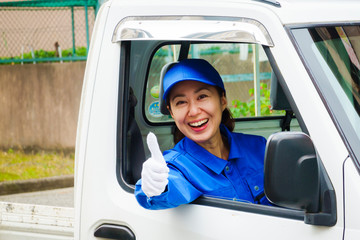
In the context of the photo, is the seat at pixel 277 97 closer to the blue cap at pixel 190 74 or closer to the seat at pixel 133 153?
the blue cap at pixel 190 74

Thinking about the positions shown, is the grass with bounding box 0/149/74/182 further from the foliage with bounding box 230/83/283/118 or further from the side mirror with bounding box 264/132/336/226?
the side mirror with bounding box 264/132/336/226

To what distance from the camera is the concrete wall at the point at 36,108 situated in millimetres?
9898

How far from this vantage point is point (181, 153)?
2.27 meters

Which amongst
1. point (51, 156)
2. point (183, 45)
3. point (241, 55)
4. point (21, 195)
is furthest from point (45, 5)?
point (183, 45)

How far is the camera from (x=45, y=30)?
991cm

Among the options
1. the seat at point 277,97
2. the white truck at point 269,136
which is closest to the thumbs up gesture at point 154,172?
the white truck at point 269,136

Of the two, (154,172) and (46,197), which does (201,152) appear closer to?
(154,172)

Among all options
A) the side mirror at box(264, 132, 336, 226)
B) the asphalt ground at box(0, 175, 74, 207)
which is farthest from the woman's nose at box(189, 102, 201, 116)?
the asphalt ground at box(0, 175, 74, 207)

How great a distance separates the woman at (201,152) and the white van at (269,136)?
0.37 ft

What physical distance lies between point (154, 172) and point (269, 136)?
0.52m

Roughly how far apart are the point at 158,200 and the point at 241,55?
285cm

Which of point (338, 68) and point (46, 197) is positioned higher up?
point (338, 68)

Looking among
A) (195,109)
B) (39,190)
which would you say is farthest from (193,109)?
(39,190)

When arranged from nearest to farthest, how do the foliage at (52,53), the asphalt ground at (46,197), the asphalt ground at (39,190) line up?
1. the asphalt ground at (46,197)
2. the asphalt ground at (39,190)
3. the foliage at (52,53)
